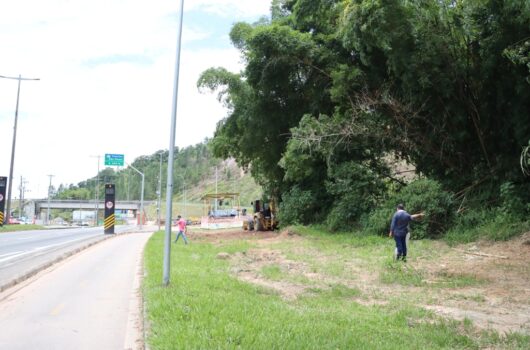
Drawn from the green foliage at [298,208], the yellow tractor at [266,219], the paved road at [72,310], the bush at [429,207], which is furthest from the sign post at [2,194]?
the bush at [429,207]

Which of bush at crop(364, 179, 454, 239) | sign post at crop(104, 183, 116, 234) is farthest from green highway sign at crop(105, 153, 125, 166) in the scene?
bush at crop(364, 179, 454, 239)

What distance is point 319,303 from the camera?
8148mm

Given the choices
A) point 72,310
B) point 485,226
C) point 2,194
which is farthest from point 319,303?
point 2,194

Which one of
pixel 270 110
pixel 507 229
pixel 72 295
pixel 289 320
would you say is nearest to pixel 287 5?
pixel 270 110

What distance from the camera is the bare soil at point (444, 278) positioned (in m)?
8.02

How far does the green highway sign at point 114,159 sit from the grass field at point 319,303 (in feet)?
82.4

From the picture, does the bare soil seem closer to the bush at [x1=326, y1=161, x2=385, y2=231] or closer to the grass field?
the grass field

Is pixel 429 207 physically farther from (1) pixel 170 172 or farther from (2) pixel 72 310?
(2) pixel 72 310

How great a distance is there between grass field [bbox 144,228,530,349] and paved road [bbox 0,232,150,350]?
55cm

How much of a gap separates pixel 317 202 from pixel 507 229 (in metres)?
12.7

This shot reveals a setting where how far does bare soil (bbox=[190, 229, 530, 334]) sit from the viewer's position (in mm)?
8016

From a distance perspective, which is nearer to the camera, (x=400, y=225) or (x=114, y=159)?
(x=400, y=225)

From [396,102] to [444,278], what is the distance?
32.3 feet

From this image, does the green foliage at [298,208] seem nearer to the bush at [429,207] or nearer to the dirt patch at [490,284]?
the bush at [429,207]
